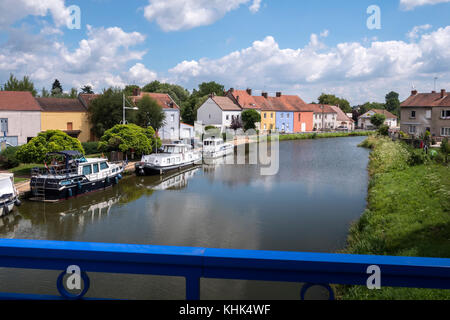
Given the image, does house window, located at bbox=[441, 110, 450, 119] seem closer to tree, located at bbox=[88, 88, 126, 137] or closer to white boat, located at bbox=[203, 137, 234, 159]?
white boat, located at bbox=[203, 137, 234, 159]

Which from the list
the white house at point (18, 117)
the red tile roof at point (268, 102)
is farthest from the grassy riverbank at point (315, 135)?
the white house at point (18, 117)

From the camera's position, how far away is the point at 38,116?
37.1 m

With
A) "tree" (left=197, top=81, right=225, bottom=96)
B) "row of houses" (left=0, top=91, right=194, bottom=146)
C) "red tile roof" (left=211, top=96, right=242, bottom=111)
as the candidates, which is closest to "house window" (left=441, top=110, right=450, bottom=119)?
"red tile roof" (left=211, top=96, right=242, bottom=111)

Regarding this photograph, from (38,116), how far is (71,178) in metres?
20.1

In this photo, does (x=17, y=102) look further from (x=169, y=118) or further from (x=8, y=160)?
(x=169, y=118)

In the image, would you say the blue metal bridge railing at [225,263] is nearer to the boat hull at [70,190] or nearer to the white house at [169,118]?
the boat hull at [70,190]

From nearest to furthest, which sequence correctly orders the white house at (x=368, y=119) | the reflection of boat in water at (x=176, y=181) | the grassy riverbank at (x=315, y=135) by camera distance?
the reflection of boat in water at (x=176, y=181) < the grassy riverbank at (x=315, y=135) < the white house at (x=368, y=119)

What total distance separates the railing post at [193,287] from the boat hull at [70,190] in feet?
60.9

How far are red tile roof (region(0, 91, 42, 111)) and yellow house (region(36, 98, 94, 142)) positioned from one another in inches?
46.3

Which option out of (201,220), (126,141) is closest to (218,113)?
(126,141)

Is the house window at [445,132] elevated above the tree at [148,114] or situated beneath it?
situated beneath

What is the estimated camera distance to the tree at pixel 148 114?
1630 inches

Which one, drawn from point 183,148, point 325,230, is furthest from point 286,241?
point 183,148
